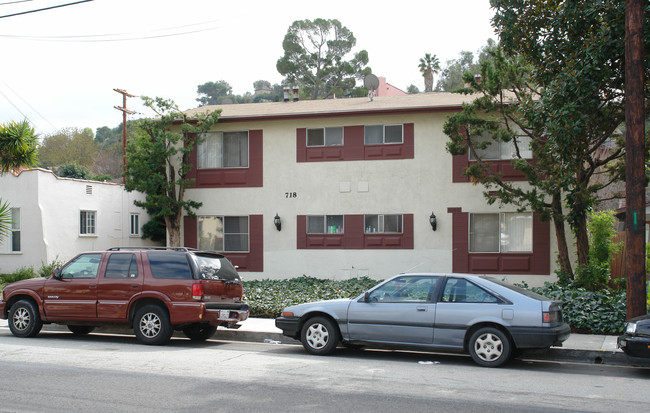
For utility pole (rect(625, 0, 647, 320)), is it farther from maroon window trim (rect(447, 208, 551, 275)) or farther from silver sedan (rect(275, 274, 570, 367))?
maroon window trim (rect(447, 208, 551, 275))

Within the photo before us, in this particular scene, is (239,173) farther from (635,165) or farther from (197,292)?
(635,165)

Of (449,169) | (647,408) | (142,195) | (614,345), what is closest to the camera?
(647,408)

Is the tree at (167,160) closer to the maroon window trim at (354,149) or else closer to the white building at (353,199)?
the white building at (353,199)

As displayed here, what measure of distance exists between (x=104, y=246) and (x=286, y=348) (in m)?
17.3

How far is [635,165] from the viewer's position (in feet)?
36.7

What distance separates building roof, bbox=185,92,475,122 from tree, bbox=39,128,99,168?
123 feet

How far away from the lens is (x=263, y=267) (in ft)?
72.3

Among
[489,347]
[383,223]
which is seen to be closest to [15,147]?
[383,223]

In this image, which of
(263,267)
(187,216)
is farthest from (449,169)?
(187,216)

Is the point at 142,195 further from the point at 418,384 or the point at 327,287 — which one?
the point at 418,384

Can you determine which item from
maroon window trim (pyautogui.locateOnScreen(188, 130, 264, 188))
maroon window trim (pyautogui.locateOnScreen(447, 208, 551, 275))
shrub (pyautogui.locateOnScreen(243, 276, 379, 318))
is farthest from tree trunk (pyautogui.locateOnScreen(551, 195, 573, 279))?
maroon window trim (pyautogui.locateOnScreen(188, 130, 264, 188))

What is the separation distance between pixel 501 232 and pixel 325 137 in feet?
20.9

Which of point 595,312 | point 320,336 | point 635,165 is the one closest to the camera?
point 320,336

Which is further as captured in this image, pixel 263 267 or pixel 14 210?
pixel 14 210
